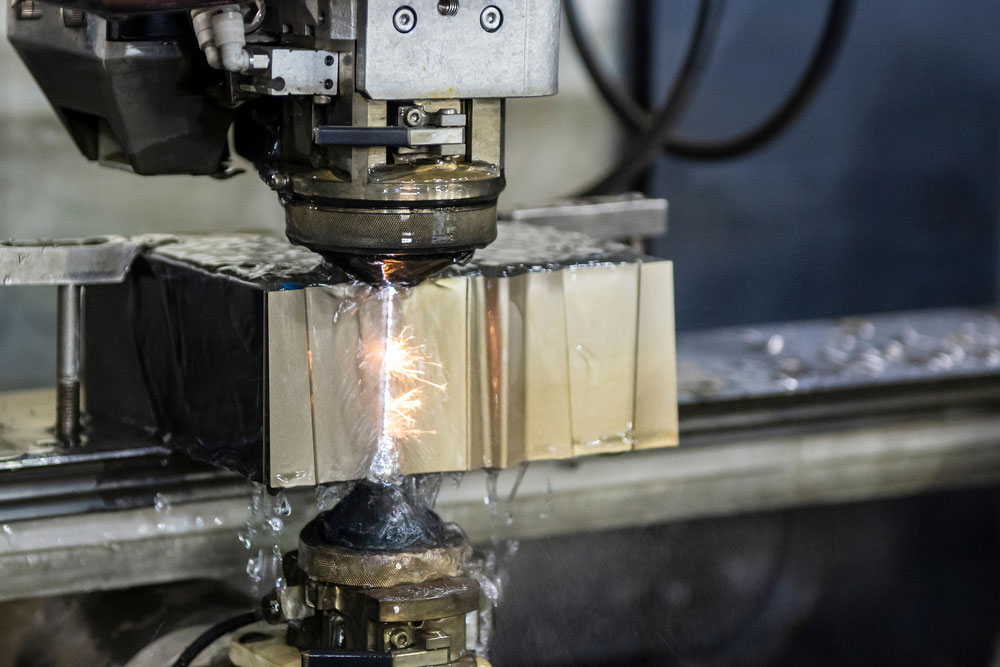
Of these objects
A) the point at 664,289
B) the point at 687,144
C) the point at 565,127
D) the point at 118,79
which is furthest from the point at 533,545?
the point at 565,127

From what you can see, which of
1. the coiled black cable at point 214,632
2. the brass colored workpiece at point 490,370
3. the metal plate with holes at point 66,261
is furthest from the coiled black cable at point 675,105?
the coiled black cable at point 214,632

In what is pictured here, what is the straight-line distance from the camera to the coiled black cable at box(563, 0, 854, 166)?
167cm

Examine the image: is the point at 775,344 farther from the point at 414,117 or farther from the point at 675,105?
the point at 414,117

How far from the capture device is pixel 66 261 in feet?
2.99

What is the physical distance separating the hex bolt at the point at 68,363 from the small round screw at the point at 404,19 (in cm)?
42

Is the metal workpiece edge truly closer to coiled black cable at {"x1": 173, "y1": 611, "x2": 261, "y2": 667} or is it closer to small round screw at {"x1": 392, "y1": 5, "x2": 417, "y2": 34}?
coiled black cable at {"x1": 173, "y1": 611, "x2": 261, "y2": 667}

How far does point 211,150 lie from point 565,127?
1345 millimetres

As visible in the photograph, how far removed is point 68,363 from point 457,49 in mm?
463

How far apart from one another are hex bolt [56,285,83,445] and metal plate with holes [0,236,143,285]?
4 cm

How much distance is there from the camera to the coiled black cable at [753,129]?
1665mm

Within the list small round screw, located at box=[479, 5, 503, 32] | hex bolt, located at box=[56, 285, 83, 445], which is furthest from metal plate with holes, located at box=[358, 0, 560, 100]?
hex bolt, located at box=[56, 285, 83, 445]

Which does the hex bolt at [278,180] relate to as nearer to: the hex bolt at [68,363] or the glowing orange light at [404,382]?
the glowing orange light at [404,382]

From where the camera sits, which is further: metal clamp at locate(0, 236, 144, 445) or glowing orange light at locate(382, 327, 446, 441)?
metal clamp at locate(0, 236, 144, 445)

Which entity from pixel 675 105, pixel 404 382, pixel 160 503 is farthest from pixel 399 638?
pixel 675 105
